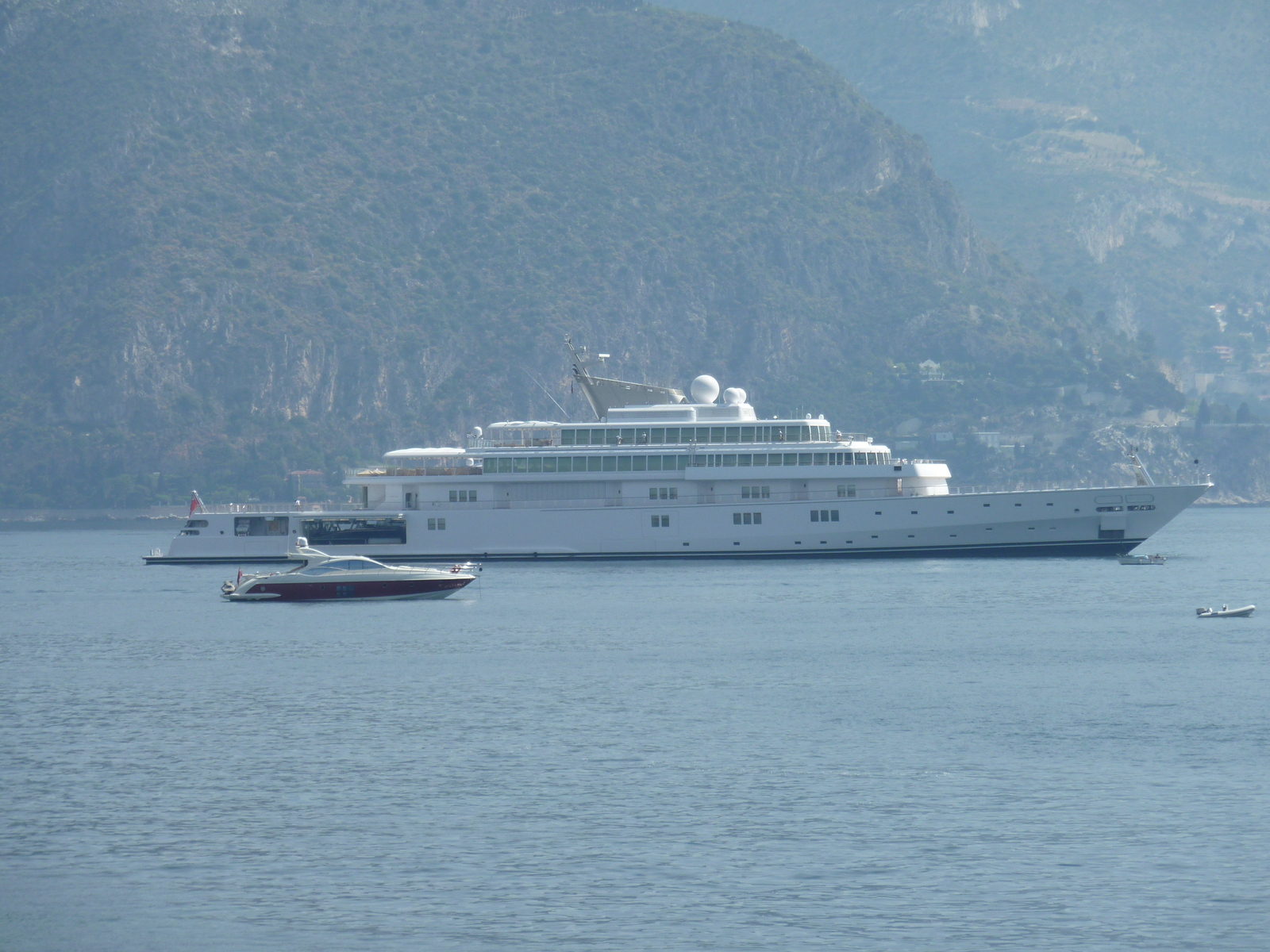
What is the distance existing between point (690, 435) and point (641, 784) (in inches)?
1944

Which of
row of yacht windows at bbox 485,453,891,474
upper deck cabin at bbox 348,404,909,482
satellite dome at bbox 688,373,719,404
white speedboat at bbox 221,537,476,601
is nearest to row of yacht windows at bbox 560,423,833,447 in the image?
upper deck cabin at bbox 348,404,909,482

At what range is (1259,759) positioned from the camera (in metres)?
30.8

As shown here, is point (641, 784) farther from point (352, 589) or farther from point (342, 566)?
point (342, 566)

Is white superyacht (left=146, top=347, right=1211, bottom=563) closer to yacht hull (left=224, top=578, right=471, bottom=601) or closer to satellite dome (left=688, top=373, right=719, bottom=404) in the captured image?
satellite dome (left=688, top=373, right=719, bottom=404)

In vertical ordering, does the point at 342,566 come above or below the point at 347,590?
above

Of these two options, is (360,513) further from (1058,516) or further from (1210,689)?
(1210,689)

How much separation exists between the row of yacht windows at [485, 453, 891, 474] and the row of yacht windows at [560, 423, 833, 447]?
999mm

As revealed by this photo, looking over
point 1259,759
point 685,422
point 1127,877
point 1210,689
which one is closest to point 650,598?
point 685,422

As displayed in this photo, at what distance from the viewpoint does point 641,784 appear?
96.8 ft

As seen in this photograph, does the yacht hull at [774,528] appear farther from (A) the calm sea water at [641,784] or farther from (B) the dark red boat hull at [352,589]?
(A) the calm sea water at [641,784]

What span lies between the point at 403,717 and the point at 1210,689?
1828cm

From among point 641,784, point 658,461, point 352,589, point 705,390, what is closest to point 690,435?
point 658,461

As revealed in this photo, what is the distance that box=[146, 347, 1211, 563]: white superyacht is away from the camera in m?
76.1

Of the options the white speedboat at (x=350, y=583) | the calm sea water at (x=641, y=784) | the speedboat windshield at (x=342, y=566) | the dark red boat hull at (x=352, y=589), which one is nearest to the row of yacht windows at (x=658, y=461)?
the white speedboat at (x=350, y=583)
